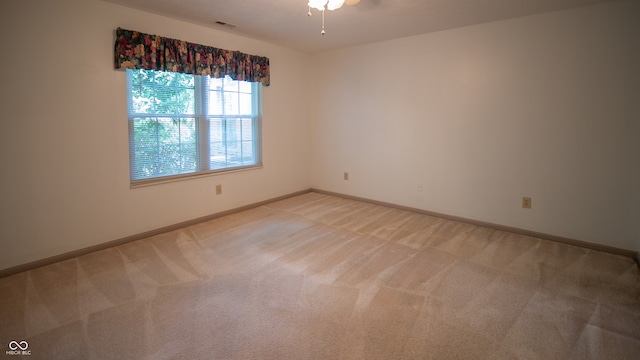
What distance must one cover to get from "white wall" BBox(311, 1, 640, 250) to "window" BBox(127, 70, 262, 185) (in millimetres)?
1524

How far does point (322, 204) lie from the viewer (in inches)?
193

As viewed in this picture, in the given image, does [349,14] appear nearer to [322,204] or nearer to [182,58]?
[182,58]

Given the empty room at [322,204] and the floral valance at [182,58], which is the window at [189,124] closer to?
the empty room at [322,204]

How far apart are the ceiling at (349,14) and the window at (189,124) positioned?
68cm

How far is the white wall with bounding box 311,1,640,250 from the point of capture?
307 centimetres

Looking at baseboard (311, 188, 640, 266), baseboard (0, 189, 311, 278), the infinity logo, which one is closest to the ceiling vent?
baseboard (0, 189, 311, 278)

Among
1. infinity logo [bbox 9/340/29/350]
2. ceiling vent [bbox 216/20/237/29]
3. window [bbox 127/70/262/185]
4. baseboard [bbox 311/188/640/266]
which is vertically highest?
ceiling vent [bbox 216/20/237/29]

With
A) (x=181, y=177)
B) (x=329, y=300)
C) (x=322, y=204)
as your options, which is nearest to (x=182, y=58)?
(x=181, y=177)

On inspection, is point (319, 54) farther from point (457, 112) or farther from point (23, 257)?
point (23, 257)

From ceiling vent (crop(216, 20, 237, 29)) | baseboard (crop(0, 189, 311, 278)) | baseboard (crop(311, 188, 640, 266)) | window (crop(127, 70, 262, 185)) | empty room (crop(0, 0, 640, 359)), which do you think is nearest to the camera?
empty room (crop(0, 0, 640, 359))

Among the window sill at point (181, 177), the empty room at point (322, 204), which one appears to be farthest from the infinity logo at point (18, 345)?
the window sill at point (181, 177)

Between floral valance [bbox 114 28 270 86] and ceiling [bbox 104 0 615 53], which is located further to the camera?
floral valance [bbox 114 28 270 86]

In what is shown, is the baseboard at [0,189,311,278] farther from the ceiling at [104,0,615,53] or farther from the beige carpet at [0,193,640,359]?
the ceiling at [104,0,615,53]

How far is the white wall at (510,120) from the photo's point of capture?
307cm
